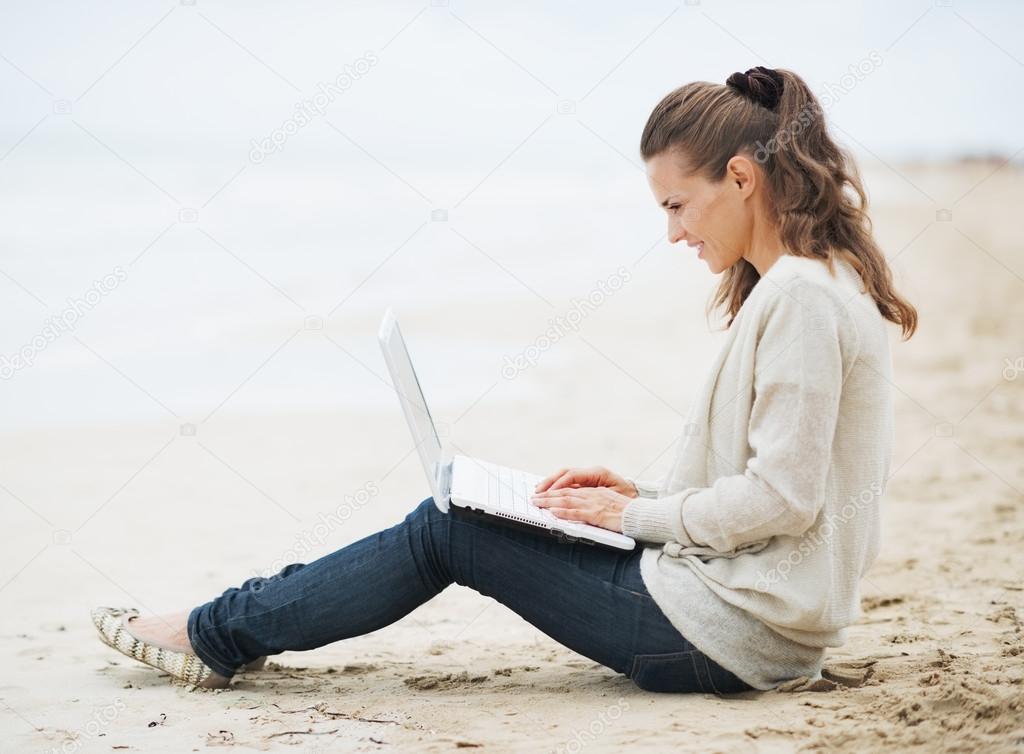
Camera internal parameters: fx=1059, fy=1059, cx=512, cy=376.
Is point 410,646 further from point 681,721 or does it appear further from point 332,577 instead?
Answer: point 681,721

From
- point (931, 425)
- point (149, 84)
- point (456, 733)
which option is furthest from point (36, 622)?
point (149, 84)

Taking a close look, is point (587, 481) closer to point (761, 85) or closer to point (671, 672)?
point (671, 672)

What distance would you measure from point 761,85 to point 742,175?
0.21 metres

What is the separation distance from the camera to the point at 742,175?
236 cm

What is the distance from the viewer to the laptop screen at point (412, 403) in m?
2.39

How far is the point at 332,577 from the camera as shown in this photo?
257cm

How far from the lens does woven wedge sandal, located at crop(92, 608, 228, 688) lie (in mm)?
2744

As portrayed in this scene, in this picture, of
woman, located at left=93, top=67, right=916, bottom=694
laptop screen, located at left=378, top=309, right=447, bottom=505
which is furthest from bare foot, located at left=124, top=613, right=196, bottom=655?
laptop screen, located at left=378, top=309, right=447, bottom=505

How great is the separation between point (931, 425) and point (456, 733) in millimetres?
5050

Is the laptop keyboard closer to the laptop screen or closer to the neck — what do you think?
the laptop screen

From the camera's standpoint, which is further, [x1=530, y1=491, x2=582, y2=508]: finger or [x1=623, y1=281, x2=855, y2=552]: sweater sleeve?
[x1=530, y1=491, x2=582, y2=508]: finger

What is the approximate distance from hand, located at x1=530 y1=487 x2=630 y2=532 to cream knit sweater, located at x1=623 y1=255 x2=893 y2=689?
5 cm

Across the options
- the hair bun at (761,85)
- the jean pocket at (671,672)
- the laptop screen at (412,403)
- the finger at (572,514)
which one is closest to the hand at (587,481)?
the finger at (572,514)

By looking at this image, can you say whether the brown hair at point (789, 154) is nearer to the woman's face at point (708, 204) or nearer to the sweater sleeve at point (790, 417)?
the woman's face at point (708, 204)
